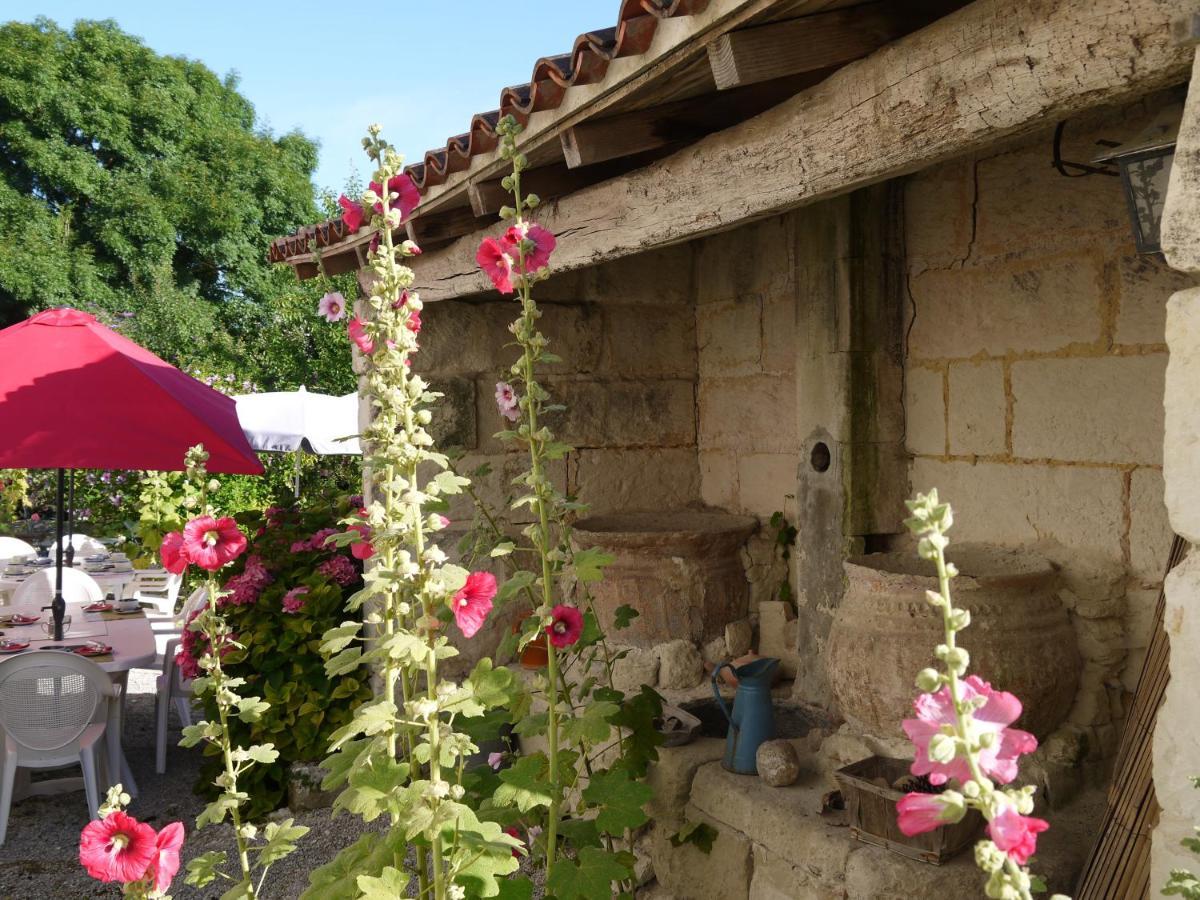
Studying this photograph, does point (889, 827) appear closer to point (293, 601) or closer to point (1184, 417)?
point (1184, 417)

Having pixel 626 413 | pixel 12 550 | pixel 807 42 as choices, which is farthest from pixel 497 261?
pixel 12 550

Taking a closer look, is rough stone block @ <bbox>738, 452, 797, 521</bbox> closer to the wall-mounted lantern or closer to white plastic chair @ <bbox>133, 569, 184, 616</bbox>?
the wall-mounted lantern

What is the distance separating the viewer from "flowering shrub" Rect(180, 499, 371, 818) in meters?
4.28

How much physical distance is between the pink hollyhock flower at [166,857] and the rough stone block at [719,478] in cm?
328

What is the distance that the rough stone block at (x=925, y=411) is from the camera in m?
3.29

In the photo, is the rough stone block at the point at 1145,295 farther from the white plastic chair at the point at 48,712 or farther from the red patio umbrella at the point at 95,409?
the white plastic chair at the point at 48,712

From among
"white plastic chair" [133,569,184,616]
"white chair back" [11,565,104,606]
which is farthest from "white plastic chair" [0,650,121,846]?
"white plastic chair" [133,569,184,616]

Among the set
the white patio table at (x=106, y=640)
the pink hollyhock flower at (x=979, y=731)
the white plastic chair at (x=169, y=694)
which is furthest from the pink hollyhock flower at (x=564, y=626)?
the white plastic chair at (x=169, y=694)

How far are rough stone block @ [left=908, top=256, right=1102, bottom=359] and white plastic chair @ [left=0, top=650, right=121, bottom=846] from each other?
12.1 ft

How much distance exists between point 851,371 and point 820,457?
12.8 inches

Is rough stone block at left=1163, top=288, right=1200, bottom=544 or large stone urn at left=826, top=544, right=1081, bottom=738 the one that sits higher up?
rough stone block at left=1163, top=288, right=1200, bottom=544

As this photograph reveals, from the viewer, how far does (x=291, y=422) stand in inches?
352

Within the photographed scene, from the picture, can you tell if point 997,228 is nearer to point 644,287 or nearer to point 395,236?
point 644,287

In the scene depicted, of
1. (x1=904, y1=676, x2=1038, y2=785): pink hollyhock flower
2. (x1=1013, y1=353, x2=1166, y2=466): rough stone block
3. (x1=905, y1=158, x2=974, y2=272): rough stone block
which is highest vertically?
(x1=905, y1=158, x2=974, y2=272): rough stone block
